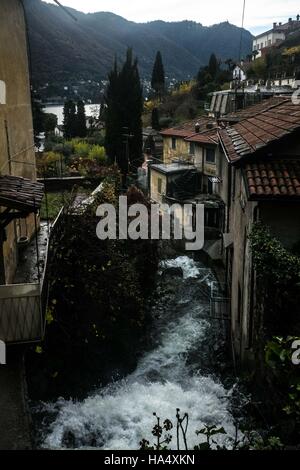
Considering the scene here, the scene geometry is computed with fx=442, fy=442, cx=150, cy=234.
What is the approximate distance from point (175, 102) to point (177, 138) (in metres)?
27.4

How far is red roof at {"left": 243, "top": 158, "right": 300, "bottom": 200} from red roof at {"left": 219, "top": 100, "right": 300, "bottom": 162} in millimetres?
491

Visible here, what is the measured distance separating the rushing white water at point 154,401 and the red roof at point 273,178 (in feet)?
18.4

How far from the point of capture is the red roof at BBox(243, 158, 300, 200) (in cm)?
978

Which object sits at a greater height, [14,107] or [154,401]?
[14,107]

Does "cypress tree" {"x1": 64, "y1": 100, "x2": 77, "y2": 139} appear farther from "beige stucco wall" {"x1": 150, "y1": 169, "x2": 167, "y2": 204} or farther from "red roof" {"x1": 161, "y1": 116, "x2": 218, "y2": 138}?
"beige stucco wall" {"x1": 150, "y1": 169, "x2": 167, "y2": 204}

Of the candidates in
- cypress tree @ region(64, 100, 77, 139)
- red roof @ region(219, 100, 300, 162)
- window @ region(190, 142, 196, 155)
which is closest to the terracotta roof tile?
red roof @ region(219, 100, 300, 162)

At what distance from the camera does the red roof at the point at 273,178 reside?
9.78 metres

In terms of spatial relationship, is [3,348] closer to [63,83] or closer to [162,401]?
[162,401]

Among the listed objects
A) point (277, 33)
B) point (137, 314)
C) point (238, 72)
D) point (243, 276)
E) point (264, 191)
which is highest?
point (277, 33)

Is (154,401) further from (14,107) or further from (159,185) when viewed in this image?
(159,185)

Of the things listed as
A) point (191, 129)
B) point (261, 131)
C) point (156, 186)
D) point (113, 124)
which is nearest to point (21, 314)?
point (261, 131)

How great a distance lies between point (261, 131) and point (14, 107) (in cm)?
752

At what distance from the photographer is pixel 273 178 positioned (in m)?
10.3
